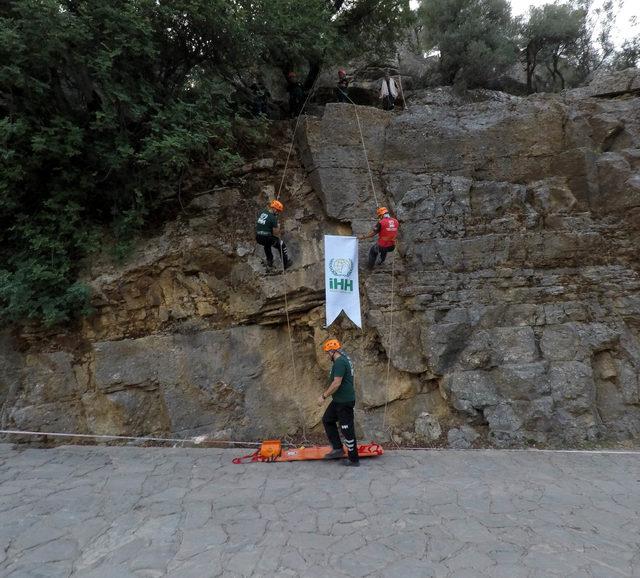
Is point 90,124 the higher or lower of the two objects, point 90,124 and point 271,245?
the higher

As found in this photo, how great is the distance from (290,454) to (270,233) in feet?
11.2

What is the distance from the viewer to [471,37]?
43.3ft

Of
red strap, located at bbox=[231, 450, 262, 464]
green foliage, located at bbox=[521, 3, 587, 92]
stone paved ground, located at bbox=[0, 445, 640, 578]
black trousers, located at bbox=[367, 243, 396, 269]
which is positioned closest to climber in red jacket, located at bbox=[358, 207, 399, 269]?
black trousers, located at bbox=[367, 243, 396, 269]

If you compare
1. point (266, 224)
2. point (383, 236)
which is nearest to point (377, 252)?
point (383, 236)

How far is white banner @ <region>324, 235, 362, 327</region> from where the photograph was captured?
6.94m

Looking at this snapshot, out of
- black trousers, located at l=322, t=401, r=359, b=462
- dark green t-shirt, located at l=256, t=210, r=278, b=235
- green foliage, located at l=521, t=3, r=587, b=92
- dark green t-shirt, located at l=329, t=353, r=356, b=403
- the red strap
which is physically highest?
green foliage, located at l=521, t=3, r=587, b=92

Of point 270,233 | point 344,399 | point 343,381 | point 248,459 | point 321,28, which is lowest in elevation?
point 248,459

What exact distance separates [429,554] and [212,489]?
2466 mm

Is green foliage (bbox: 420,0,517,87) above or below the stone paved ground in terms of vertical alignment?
above

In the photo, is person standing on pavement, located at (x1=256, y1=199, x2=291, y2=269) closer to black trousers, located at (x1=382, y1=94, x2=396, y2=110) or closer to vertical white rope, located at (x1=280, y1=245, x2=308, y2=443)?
vertical white rope, located at (x1=280, y1=245, x2=308, y2=443)

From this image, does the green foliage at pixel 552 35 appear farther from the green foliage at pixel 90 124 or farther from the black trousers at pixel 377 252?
the green foliage at pixel 90 124

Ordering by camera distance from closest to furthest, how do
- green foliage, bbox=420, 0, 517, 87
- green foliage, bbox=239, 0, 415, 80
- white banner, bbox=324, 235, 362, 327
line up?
white banner, bbox=324, 235, 362, 327
green foliage, bbox=239, 0, 415, 80
green foliage, bbox=420, 0, 517, 87

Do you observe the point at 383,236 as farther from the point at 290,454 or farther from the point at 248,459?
the point at 248,459

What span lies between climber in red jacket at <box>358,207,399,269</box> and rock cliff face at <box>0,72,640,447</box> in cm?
28
